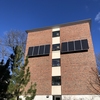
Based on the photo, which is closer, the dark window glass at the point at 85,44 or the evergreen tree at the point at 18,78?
the evergreen tree at the point at 18,78

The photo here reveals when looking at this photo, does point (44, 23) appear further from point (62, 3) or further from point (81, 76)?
point (81, 76)

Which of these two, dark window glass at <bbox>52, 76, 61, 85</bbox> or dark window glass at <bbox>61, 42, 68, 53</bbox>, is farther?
dark window glass at <bbox>61, 42, 68, 53</bbox>

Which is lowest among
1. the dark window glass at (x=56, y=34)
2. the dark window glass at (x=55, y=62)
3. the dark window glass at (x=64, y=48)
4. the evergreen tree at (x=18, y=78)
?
the evergreen tree at (x=18, y=78)

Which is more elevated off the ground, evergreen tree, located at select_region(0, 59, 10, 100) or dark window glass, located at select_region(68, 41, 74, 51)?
dark window glass, located at select_region(68, 41, 74, 51)

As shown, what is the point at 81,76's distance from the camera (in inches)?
606

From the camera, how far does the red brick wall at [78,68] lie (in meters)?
15.0

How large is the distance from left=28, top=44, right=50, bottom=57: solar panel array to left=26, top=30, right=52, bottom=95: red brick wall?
611mm

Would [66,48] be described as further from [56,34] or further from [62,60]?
[56,34]

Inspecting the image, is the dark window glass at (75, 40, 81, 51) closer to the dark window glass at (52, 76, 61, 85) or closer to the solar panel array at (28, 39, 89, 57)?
the solar panel array at (28, 39, 89, 57)

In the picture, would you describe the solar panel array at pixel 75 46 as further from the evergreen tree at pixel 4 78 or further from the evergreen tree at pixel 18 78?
the evergreen tree at pixel 4 78

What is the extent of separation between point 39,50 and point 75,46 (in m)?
5.59

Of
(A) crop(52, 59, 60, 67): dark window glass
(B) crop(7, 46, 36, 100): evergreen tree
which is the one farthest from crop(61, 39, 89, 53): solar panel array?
(B) crop(7, 46, 36, 100): evergreen tree

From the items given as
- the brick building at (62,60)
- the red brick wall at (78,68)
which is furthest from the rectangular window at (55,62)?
the red brick wall at (78,68)

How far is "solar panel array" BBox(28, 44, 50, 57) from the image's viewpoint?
18381mm
